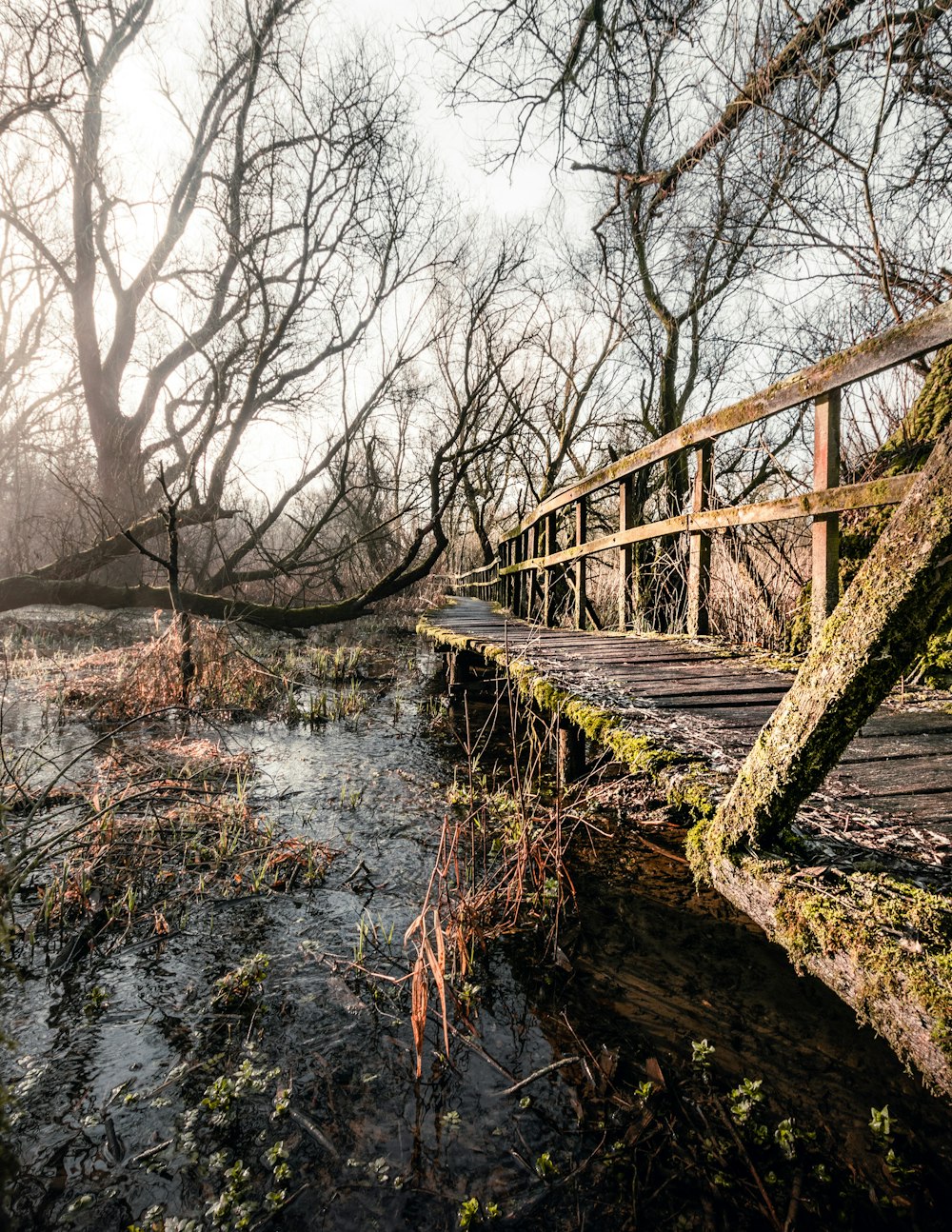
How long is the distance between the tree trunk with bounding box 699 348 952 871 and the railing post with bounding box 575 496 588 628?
5.13 meters

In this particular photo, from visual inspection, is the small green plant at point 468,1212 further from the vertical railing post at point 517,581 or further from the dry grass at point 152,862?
the vertical railing post at point 517,581

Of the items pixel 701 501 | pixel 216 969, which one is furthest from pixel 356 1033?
pixel 701 501

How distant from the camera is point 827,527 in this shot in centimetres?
296

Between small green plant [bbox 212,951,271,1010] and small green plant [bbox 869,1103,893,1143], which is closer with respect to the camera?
small green plant [bbox 869,1103,893,1143]

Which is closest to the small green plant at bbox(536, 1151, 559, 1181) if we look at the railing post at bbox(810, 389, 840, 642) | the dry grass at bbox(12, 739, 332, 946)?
the dry grass at bbox(12, 739, 332, 946)

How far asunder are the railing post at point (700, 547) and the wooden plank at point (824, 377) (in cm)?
16

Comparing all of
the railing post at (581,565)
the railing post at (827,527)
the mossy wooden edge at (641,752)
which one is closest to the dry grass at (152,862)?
the mossy wooden edge at (641,752)

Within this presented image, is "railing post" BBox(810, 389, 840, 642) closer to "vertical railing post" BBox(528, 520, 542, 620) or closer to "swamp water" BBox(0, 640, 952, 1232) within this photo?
"swamp water" BBox(0, 640, 952, 1232)

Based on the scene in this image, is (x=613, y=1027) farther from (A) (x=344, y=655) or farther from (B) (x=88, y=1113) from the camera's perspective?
(A) (x=344, y=655)

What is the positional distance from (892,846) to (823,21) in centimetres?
550

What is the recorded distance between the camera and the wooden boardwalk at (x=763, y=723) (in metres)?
1.58

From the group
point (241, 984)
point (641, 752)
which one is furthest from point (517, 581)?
point (241, 984)

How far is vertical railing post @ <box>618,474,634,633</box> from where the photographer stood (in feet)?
17.6

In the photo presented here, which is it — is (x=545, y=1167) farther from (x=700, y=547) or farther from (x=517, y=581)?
(x=517, y=581)
